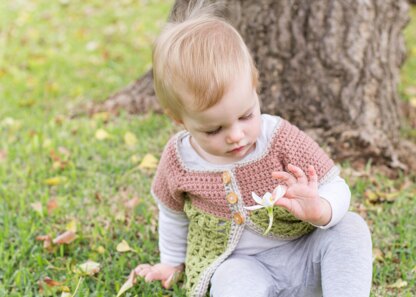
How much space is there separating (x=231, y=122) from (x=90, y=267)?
96cm

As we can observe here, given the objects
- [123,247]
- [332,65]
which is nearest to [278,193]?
[123,247]

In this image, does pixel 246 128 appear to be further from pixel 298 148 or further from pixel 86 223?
pixel 86 223

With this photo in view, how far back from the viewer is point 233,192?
6.94ft

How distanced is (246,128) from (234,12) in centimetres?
133

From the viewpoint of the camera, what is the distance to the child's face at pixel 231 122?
1882 millimetres

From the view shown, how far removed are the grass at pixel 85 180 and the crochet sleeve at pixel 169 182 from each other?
12.7 inches

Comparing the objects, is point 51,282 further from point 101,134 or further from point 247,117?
point 101,134

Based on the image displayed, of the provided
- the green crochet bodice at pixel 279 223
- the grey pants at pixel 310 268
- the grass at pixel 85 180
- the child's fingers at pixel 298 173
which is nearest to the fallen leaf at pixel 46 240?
the grass at pixel 85 180

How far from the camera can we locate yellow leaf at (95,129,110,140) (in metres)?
3.48

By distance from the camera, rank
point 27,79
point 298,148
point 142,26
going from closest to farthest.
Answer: point 298,148 < point 27,79 < point 142,26

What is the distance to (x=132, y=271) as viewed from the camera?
2396mm

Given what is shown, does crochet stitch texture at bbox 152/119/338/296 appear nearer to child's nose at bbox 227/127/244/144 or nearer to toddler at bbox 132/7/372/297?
toddler at bbox 132/7/372/297

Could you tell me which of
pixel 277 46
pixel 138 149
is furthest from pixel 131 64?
pixel 277 46

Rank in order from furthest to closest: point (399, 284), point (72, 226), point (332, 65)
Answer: point (332, 65) < point (72, 226) < point (399, 284)
